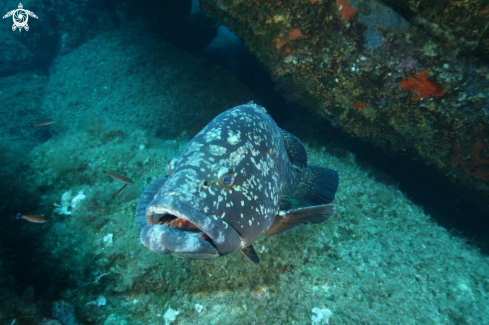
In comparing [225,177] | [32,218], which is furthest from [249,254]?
[32,218]

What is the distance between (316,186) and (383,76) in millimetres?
2393

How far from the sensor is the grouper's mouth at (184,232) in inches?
86.2

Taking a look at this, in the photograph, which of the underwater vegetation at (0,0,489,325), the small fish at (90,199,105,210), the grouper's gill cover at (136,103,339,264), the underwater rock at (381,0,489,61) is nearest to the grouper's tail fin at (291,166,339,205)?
the underwater vegetation at (0,0,489,325)

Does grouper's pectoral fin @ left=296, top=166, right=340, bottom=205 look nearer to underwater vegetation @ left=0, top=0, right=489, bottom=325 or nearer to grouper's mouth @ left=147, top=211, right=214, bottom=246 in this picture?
underwater vegetation @ left=0, top=0, right=489, bottom=325

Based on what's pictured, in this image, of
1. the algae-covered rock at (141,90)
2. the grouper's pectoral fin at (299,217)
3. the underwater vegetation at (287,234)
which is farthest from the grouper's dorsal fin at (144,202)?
the algae-covered rock at (141,90)

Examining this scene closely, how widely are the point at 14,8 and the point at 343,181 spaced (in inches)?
858

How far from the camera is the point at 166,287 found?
3.35 metres

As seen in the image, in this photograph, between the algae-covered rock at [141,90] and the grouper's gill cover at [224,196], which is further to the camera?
the algae-covered rock at [141,90]

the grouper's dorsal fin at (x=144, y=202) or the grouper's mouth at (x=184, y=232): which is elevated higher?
the grouper's mouth at (x=184, y=232)

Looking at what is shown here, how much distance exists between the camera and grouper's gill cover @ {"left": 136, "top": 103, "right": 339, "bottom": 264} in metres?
2.28

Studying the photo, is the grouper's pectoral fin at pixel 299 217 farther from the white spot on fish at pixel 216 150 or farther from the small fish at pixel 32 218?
the small fish at pixel 32 218

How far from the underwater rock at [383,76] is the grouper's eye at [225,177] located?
3601 mm

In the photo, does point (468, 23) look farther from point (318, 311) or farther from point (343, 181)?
point (318, 311)

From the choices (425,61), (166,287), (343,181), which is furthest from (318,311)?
(425,61)
